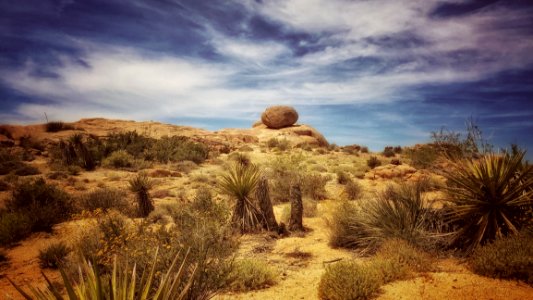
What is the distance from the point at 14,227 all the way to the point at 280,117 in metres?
35.3

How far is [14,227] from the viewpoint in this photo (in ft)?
25.6

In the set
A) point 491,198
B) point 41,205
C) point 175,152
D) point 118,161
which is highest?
point 175,152

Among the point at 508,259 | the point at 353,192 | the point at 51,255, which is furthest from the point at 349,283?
the point at 353,192

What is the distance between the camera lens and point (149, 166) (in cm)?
1850

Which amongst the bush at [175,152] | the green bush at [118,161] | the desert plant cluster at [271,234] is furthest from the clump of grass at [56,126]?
the desert plant cluster at [271,234]

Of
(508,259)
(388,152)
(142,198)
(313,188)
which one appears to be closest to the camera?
(508,259)

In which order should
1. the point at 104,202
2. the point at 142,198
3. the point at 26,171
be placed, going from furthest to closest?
the point at 26,171, the point at 104,202, the point at 142,198

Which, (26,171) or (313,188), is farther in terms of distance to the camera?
(26,171)

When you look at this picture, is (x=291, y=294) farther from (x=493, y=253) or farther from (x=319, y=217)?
(x=319, y=217)

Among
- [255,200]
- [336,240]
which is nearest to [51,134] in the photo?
[255,200]

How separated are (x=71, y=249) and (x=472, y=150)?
8952 millimetres

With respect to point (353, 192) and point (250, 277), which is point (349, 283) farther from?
point (353, 192)

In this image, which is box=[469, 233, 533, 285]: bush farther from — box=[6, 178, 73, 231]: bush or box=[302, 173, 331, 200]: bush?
box=[6, 178, 73, 231]: bush

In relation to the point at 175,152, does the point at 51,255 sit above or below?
below
